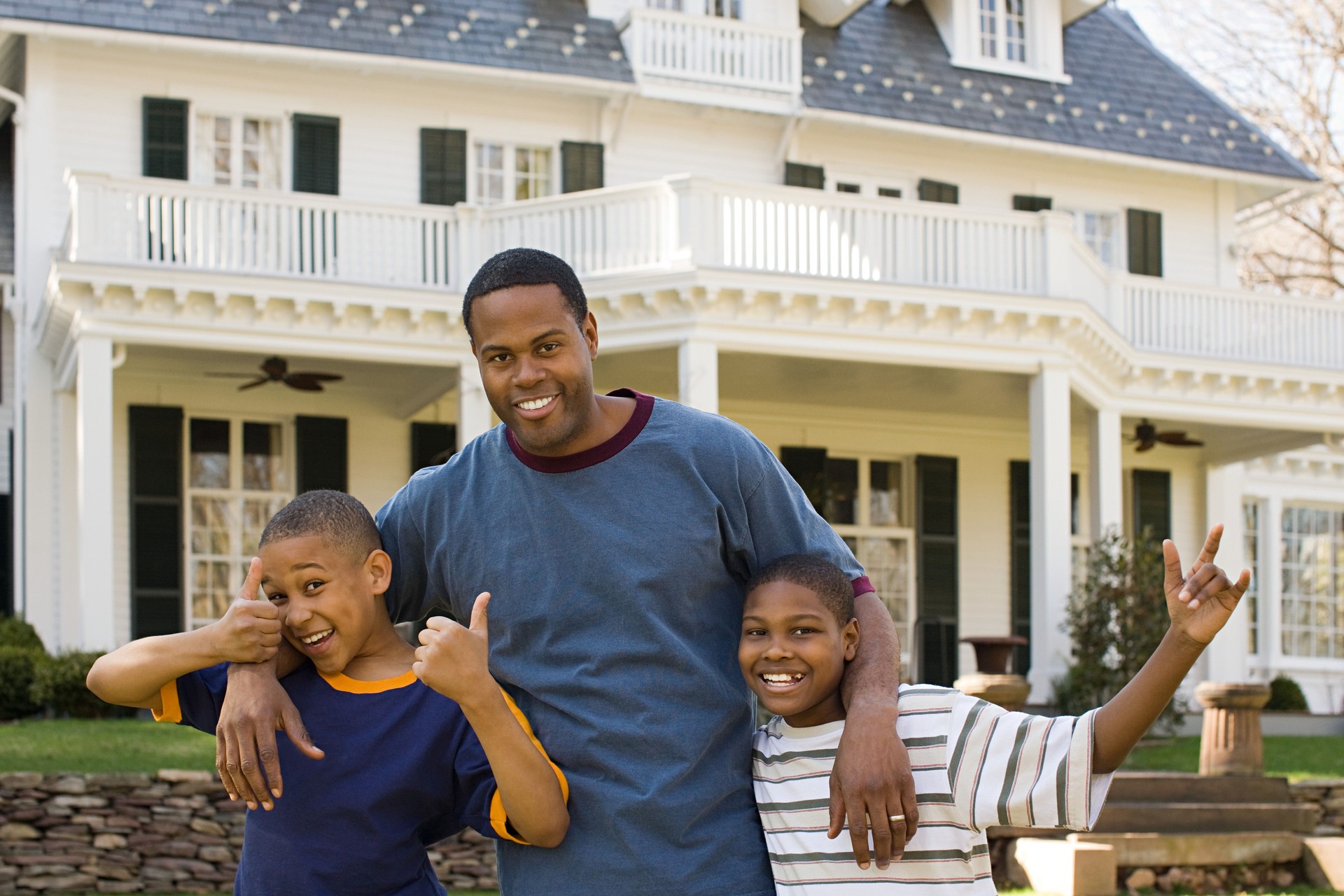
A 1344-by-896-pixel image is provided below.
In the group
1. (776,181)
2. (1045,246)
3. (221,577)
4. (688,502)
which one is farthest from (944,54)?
(688,502)

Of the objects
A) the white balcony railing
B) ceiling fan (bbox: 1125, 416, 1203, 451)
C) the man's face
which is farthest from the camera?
ceiling fan (bbox: 1125, 416, 1203, 451)

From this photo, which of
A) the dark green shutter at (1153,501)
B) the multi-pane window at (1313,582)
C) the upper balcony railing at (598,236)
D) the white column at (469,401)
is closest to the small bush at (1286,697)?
the dark green shutter at (1153,501)

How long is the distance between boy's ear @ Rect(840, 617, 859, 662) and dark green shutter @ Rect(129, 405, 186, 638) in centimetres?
1409

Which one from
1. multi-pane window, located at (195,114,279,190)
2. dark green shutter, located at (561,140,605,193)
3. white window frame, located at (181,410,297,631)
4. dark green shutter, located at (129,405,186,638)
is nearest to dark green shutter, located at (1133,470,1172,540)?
dark green shutter, located at (561,140,605,193)

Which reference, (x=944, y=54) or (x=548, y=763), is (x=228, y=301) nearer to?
(x=944, y=54)

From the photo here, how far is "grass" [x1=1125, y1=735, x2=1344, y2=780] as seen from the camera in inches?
476

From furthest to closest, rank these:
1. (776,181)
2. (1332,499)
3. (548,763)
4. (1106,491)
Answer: (1332,499) < (776,181) < (1106,491) < (548,763)

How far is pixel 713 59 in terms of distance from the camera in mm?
17344

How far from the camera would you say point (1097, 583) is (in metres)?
15.1

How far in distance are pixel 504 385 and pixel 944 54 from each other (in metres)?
17.8

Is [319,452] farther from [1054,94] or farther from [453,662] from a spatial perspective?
[453,662]

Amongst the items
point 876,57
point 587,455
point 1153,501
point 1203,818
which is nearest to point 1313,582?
point 1153,501

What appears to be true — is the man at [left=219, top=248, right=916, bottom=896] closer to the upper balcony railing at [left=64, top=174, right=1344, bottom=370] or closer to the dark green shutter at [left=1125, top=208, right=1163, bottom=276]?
the upper balcony railing at [left=64, top=174, right=1344, bottom=370]

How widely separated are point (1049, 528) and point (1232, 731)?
14.7 feet
